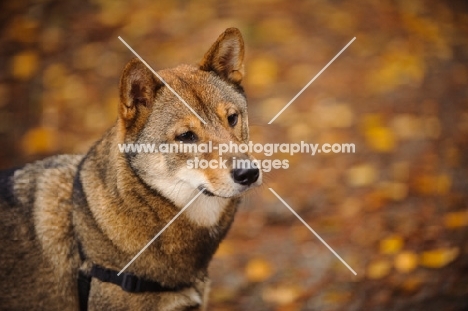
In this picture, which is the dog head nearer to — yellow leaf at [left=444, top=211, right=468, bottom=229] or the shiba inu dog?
the shiba inu dog

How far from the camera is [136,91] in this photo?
2662 mm

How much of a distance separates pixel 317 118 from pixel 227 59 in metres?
1.66

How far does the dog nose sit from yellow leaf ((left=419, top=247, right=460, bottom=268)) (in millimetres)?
1937

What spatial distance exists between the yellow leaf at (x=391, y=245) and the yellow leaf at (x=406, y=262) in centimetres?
5

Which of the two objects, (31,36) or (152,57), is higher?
(31,36)

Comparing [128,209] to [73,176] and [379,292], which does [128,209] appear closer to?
[73,176]

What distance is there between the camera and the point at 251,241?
4.14 meters

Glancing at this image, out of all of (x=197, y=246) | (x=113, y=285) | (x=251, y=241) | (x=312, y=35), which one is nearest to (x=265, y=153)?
(x=251, y=241)

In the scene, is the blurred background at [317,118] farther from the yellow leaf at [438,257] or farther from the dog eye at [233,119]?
the dog eye at [233,119]

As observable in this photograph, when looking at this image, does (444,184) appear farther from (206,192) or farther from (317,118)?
(206,192)

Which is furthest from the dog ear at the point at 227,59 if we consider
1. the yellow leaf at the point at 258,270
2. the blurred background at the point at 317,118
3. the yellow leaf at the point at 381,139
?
the yellow leaf at the point at 381,139

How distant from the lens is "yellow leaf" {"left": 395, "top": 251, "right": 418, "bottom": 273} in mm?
3943

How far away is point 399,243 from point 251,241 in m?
1.02

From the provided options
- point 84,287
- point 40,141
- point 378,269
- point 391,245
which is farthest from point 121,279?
point 391,245
